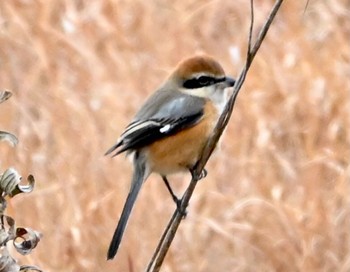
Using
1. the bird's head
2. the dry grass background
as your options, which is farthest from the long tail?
the dry grass background

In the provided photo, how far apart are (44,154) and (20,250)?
2753 mm

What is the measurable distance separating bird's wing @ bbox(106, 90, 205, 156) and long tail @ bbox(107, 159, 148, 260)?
0.18 ft

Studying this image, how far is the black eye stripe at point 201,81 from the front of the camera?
7.95 feet

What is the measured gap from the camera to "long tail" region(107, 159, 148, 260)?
1.73 meters

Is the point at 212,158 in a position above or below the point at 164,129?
below

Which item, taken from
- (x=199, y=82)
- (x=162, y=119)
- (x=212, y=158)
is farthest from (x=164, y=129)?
(x=212, y=158)

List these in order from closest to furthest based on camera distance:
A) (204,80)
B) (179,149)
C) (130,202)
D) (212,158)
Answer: (130,202)
(179,149)
(204,80)
(212,158)

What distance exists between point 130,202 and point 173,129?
0.33m

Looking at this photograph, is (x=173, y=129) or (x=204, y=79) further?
(x=204, y=79)

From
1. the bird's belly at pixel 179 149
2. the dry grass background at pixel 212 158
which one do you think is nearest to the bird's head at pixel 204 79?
the bird's belly at pixel 179 149

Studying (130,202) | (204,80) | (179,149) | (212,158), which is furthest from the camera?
(212,158)

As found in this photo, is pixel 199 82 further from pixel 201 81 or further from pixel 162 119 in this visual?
pixel 162 119

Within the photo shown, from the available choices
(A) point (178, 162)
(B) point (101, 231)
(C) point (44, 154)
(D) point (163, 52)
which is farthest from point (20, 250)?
(D) point (163, 52)

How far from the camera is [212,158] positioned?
3.62m
